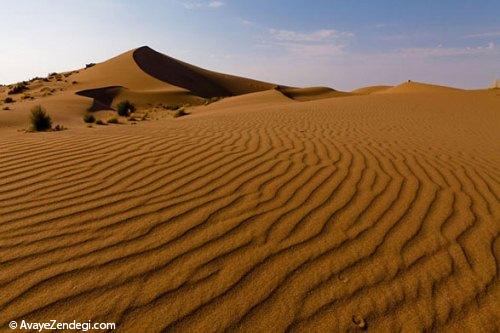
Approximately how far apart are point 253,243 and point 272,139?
371 centimetres

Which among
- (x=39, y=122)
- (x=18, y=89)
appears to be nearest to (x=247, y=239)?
(x=39, y=122)

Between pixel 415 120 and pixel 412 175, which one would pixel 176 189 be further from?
pixel 415 120

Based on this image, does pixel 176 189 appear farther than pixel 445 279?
Yes

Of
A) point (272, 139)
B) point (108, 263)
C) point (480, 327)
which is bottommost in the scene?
point (480, 327)

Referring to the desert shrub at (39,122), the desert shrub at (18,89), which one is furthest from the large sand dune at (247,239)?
the desert shrub at (18,89)

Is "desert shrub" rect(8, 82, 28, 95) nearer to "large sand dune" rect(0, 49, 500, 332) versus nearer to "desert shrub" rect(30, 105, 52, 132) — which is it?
"desert shrub" rect(30, 105, 52, 132)

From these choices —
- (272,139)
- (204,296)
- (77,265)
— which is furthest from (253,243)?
(272,139)

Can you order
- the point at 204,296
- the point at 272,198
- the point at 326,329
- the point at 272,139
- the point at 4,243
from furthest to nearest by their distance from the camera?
the point at 272,139, the point at 272,198, the point at 4,243, the point at 204,296, the point at 326,329

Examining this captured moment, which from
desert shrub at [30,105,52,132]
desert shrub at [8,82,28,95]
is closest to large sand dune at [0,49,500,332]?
desert shrub at [30,105,52,132]

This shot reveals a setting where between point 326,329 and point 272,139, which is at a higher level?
point 272,139

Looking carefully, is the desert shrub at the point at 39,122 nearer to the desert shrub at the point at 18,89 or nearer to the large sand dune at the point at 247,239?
the large sand dune at the point at 247,239

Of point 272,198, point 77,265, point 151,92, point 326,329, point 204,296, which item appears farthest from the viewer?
point 151,92

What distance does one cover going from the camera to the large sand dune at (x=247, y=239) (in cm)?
215

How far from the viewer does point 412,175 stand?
439cm
